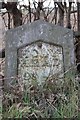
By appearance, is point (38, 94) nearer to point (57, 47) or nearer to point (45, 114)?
point (45, 114)

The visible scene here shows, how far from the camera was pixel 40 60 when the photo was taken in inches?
148

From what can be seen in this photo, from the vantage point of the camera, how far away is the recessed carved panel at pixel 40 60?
3721mm

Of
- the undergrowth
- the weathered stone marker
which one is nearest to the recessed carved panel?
the weathered stone marker

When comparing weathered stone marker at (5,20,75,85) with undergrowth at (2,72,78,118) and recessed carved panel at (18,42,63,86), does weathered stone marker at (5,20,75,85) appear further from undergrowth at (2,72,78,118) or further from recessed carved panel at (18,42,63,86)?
undergrowth at (2,72,78,118)

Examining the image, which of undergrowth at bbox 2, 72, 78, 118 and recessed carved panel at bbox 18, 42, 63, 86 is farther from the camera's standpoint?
recessed carved panel at bbox 18, 42, 63, 86

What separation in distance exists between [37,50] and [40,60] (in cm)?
13

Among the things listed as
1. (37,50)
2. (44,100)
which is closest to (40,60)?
(37,50)

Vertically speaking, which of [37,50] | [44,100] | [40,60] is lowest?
[44,100]

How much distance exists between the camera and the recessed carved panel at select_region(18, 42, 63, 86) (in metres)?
3.72

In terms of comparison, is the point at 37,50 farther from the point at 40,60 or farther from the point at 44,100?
the point at 44,100

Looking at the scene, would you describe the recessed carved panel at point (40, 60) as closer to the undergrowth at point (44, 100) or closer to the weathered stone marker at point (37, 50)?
the weathered stone marker at point (37, 50)

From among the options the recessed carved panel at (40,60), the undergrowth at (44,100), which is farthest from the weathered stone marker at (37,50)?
the undergrowth at (44,100)

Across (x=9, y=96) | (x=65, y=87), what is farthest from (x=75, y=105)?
(x=9, y=96)

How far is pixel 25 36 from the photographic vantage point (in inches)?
148
